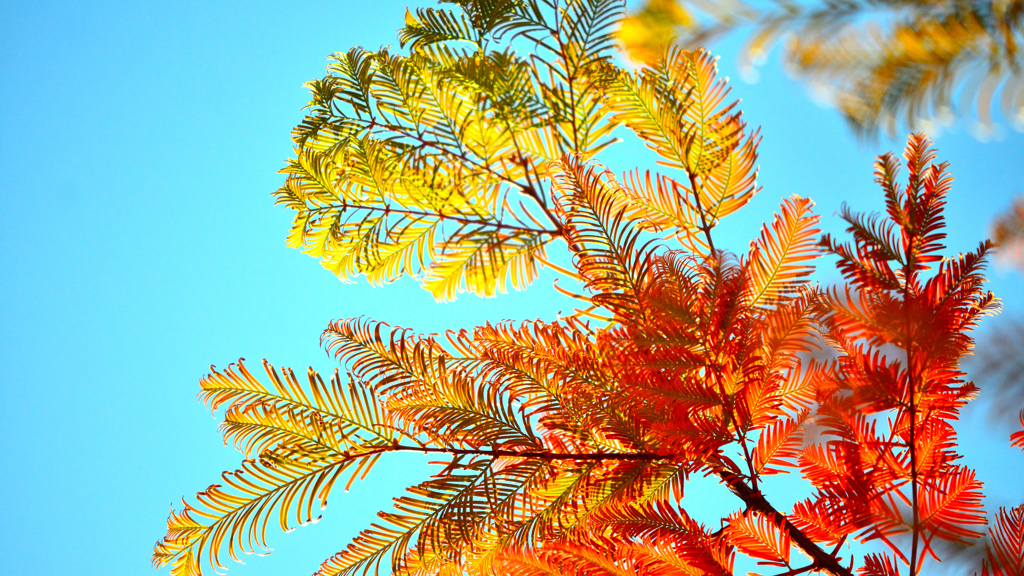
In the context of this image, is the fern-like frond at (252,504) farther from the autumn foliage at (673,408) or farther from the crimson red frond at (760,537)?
the crimson red frond at (760,537)

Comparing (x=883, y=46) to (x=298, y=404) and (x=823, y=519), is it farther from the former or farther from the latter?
(x=298, y=404)

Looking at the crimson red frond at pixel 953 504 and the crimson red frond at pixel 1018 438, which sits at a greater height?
the crimson red frond at pixel 1018 438

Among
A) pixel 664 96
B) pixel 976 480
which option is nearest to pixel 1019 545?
pixel 976 480

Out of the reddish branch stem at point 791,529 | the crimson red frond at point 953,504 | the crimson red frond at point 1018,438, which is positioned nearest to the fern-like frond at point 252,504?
the reddish branch stem at point 791,529

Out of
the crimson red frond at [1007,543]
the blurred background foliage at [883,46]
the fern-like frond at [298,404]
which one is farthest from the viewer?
the fern-like frond at [298,404]

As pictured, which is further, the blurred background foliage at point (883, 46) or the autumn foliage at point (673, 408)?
the autumn foliage at point (673, 408)

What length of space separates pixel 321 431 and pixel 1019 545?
4.82 ft

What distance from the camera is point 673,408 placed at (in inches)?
49.9

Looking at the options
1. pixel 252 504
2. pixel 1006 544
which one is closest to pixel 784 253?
pixel 1006 544

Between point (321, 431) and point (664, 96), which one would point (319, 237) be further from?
point (664, 96)

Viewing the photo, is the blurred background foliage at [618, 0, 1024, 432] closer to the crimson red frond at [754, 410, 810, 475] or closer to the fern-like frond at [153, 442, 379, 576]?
the crimson red frond at [754, 410, 810, 475]

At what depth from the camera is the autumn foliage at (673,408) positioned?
128cm

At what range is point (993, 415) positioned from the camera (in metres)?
0.65

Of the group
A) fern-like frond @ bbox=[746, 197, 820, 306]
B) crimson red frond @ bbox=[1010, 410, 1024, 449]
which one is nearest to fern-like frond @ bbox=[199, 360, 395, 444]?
fern-like frond @ bbox=[746, 197, 820, 306]
